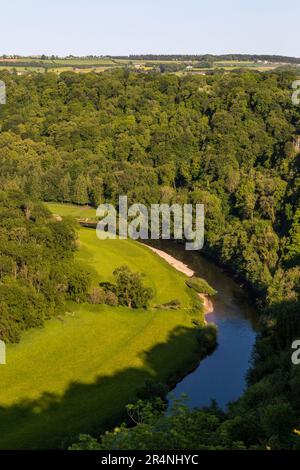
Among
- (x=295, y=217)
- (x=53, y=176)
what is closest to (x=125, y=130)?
(x=53, y=176)

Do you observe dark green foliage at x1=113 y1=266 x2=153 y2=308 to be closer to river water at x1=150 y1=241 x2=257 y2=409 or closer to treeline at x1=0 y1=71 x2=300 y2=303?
river water at x1=150 y1=241 x2=257 y2=409

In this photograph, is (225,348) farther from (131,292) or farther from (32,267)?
(32,267)

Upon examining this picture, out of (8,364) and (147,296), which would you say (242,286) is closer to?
(147,296)

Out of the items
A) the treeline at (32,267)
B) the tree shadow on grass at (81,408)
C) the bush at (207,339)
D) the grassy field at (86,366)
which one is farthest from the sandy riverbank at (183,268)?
the treeline at (32,267)

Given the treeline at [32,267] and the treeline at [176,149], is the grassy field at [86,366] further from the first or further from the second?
the treeline at [176,149]

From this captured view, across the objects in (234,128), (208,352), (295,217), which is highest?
(234,128)

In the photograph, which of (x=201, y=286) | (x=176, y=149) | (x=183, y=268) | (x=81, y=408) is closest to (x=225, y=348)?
(x=201, y=286)
